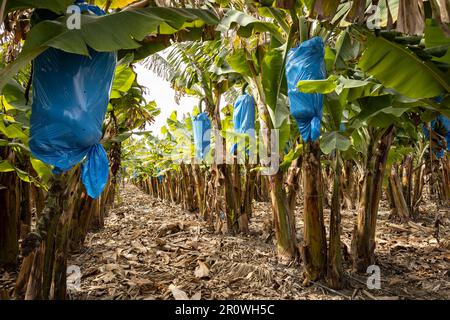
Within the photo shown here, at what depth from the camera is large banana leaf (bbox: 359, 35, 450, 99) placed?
240cm

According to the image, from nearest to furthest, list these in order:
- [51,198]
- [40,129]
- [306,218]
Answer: [40,129] < [51,198] < [306,218]

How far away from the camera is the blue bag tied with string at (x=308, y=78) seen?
260cm

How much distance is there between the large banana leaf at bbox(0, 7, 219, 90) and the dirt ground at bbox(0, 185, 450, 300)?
2126mm

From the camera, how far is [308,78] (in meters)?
2.62

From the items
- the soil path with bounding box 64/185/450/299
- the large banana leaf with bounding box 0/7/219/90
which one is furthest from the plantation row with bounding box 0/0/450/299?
the soil path with bounding box 64/185/450/299

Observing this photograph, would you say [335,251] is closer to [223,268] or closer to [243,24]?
[223,268]

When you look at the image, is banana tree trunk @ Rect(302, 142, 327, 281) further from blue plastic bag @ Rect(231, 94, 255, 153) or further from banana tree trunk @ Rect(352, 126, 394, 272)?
blue plastic bag @ Rect(231, 94, 255, 153)

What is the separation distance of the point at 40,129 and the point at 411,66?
8.62 feet

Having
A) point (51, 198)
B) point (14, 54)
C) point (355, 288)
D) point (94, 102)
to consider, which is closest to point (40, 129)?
point (94, 102)

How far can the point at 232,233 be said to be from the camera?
208 inches

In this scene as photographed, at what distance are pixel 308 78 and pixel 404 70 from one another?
2.37 ft

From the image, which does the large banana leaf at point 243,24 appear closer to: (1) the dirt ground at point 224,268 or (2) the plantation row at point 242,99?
(2) the plantation row at point 242,99

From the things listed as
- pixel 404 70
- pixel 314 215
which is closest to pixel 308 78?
pixel 404 70

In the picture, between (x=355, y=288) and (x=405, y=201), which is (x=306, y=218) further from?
(x=405, y=201)
